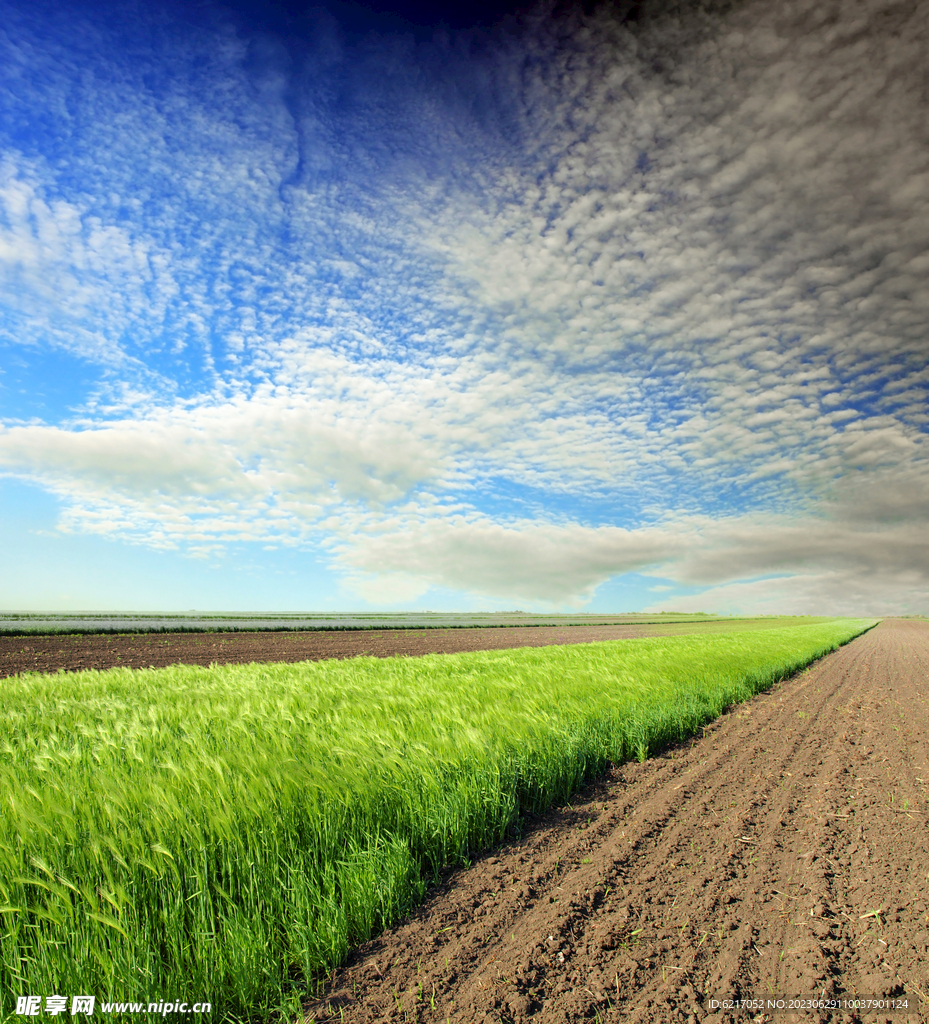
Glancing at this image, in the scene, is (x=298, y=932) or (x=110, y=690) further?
(x=110, y=690)

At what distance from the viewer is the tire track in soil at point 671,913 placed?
289cm

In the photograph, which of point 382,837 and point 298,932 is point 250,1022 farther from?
point 382,837

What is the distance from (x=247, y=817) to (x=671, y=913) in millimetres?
3252

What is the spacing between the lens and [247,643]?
3778 centimetres

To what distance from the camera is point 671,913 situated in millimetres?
3709

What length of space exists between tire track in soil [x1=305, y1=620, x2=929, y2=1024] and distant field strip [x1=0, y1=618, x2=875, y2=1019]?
0.38m

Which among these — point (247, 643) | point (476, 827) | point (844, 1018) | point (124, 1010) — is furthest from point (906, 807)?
point (247, 643)

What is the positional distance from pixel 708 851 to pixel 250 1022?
3.98 metres

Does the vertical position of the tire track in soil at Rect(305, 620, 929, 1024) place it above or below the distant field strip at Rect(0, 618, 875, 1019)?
below

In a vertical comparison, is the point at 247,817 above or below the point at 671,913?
above

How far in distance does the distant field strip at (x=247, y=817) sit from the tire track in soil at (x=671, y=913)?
384 millimetres

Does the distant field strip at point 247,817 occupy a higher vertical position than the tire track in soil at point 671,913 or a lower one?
higher

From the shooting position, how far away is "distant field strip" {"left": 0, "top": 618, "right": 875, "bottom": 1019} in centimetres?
280

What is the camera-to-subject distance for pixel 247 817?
381cm
